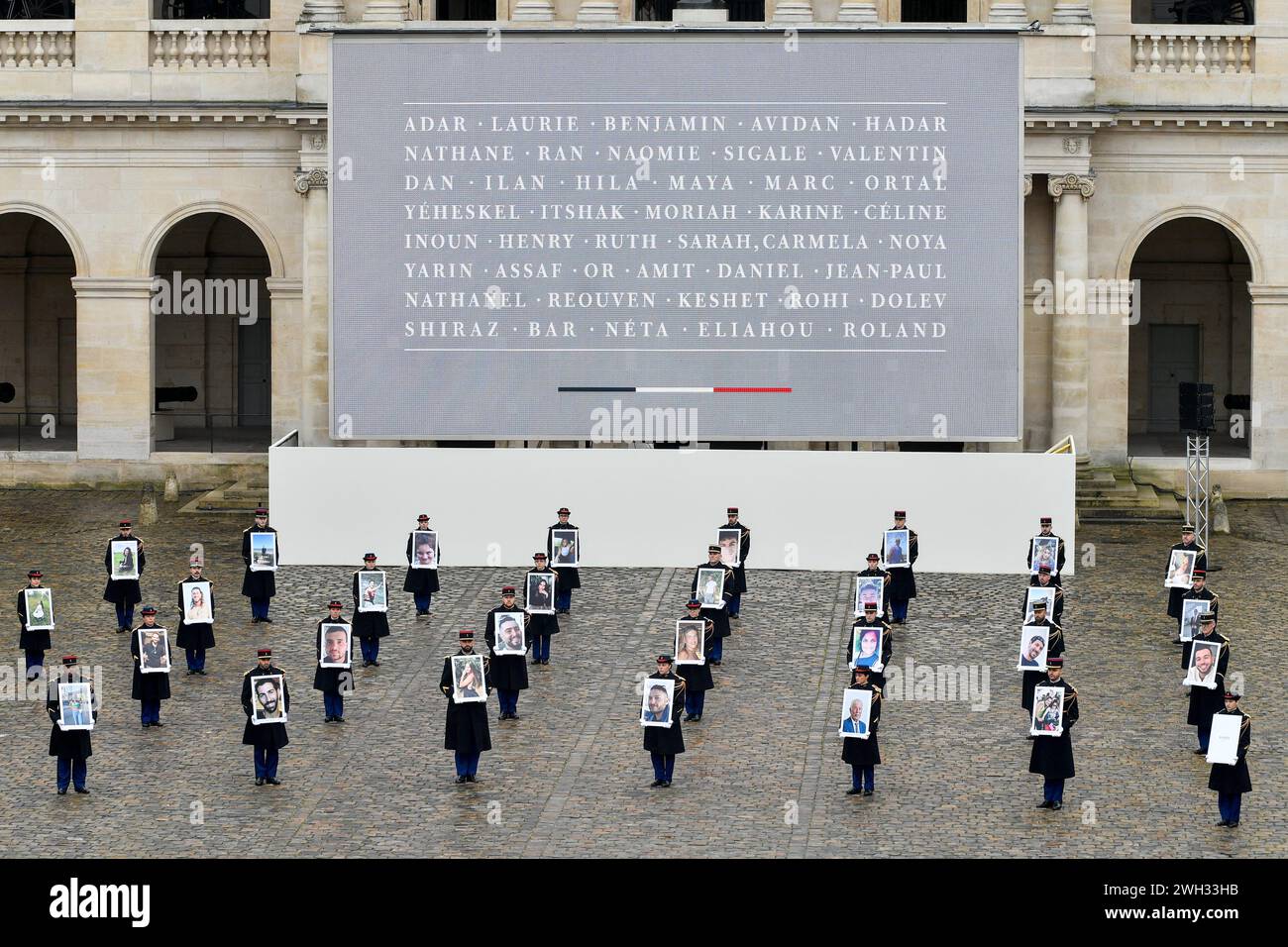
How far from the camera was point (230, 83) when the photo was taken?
1934 inches

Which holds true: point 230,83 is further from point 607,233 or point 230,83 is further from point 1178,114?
point 1178,114

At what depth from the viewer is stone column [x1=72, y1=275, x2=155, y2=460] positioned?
163 ft

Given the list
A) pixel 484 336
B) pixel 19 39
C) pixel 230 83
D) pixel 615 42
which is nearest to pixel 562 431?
pixel 484 336

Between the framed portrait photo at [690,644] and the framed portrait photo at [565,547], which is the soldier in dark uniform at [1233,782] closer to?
the framed portrait photo at [690,644]

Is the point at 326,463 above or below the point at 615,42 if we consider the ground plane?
below

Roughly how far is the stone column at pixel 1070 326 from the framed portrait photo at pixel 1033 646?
55.5 feet

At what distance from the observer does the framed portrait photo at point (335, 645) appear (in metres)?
30.2

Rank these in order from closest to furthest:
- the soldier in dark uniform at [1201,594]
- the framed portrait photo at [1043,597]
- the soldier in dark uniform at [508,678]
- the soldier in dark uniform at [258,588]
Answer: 1. the soldier in dark uniform at [508,678]
2. the soldier in dark uniform at [1201,594]
3. the framed portrait photo at [1043,597]
4. the soldier in dark uniform at [258,588]

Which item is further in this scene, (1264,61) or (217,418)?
(217,418)

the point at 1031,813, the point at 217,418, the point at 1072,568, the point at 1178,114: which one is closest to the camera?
the point at 1031,813

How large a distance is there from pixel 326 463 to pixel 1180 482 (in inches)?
647

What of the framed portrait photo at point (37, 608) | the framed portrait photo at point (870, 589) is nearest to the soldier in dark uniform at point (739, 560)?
the framed portrait photo at point (870, 589)

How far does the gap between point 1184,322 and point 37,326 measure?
24251mm

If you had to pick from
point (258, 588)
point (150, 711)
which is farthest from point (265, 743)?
point (258, 588)
